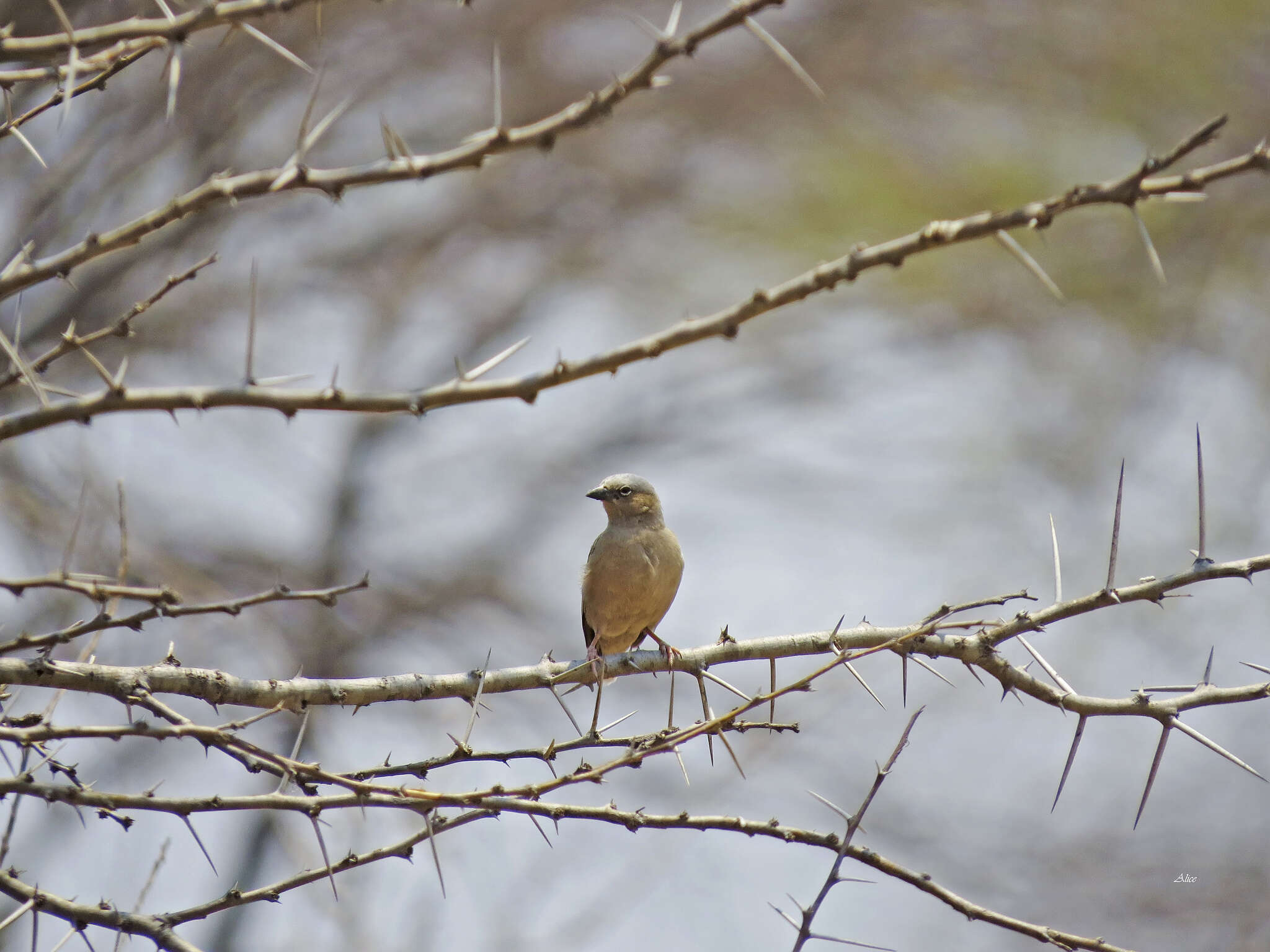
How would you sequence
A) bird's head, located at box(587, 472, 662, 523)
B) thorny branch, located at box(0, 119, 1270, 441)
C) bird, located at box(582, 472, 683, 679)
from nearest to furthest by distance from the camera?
thorny branch, located at box(0, 119, 1270, 441) < bird, located at box(582, 472, 683, 679) < bird's head, located at box(587, 472, 662, 523)

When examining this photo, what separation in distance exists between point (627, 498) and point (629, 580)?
84 cm

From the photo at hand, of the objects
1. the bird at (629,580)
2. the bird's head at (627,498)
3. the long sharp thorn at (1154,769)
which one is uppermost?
the bird's head at (627,498)

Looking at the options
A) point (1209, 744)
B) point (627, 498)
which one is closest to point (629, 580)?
point (627, 498)

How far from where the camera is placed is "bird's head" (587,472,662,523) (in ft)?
22.5

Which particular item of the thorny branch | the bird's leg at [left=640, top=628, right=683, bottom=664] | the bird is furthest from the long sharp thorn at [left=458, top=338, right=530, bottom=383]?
the bird

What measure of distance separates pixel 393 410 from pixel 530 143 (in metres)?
0.65

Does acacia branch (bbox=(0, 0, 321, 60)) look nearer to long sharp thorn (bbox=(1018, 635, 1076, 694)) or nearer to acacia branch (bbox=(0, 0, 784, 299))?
acacia branch (bbox=(0, 0, 784, 299))

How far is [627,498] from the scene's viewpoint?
6.91 metres

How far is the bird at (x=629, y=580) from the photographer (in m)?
6.20

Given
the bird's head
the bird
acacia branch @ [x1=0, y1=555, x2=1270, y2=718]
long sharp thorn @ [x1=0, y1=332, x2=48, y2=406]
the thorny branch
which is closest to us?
the thorny branch

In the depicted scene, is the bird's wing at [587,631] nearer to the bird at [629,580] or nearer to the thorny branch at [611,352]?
the bird at [629,580]

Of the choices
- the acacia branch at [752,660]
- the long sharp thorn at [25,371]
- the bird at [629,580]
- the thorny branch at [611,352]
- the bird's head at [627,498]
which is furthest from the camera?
the bird's head at [627,498]

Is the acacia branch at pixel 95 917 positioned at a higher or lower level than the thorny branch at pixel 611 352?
lower

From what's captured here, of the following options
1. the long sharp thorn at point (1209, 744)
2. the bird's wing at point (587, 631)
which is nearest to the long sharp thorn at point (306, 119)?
the long sharp thorn at point (1209, 744)
